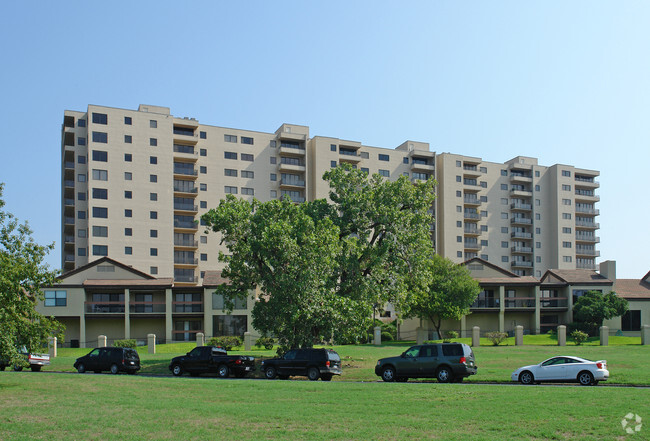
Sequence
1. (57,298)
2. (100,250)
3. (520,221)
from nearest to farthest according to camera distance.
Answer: (57,298), (100,250), (520,221)

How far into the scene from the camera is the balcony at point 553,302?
73438 millimetres

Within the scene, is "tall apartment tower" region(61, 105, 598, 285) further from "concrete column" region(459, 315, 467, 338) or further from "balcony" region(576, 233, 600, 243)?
"concrete column" region(459, 315, 467, 338)

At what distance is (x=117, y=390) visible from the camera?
74.9 feet

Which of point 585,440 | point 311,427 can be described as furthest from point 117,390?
point 585,440

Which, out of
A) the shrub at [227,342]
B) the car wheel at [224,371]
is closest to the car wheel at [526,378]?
the car wheel at [224,371]

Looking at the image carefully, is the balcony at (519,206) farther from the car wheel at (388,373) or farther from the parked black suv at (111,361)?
the parked black suv at (111,361)

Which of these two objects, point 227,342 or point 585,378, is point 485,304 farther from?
point 585,378

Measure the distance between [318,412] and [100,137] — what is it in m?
73.7

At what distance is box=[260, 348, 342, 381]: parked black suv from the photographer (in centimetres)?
2969

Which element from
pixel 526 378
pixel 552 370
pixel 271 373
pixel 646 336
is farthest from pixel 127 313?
pixel 646 336

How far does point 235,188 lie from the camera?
91.9m

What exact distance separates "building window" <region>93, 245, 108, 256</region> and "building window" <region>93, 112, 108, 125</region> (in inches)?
657

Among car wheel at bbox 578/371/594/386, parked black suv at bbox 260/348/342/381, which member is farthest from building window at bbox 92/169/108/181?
car wheel at bbox 578/371/594/386

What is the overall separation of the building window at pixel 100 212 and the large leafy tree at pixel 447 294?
141 ft
